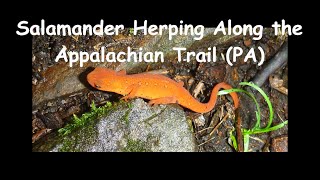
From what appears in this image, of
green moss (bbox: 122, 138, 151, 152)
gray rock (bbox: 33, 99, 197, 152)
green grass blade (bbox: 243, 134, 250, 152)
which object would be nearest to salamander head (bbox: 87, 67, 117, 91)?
gray rock (bbox: 33, 99, 197, 152)

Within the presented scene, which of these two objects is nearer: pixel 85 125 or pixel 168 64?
pixel 85 125

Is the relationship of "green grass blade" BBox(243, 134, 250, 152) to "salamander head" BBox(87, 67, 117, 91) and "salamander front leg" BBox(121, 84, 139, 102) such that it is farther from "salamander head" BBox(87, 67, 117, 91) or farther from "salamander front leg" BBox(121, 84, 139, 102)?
"salamander head" BBox(87, 67, 117, 91)

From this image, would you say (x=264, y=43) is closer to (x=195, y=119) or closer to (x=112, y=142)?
(x=195, y=119)

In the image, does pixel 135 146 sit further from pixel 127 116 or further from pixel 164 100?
pixel 164 100

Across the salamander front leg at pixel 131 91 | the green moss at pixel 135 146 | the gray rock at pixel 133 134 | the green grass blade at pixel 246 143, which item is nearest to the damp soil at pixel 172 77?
the green grass blade at pixel 246 143

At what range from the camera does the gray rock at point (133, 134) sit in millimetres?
3836

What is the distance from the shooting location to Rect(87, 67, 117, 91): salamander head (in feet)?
14.1

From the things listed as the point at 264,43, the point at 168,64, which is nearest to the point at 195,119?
the point at 168,64

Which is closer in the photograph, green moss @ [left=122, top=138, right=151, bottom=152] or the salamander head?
green moss @ [left=122, top=138, right=151, bottom=152]

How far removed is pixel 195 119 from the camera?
462 centimetres

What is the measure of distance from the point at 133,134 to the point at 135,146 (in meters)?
0.17

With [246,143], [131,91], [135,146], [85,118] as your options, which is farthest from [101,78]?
[246,143]

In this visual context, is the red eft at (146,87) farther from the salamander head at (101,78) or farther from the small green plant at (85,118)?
the small green plant at (85,118)

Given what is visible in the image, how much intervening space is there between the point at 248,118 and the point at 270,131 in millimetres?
368
